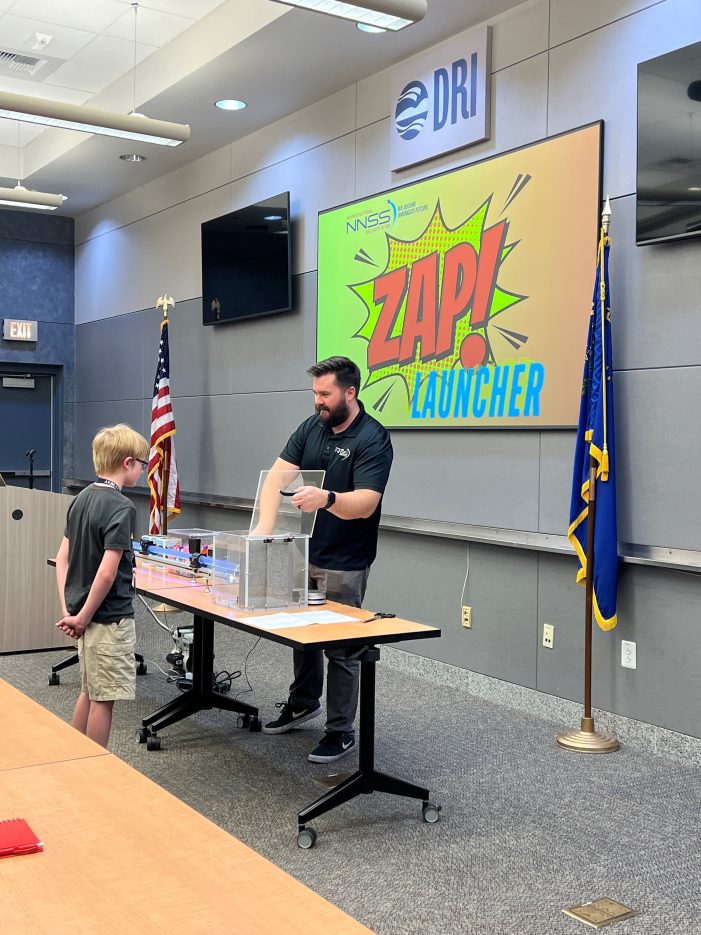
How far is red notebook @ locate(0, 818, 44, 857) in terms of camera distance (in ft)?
4.43

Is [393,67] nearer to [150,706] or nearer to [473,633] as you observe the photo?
[473,633]

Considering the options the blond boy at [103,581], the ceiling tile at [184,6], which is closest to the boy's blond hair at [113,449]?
the blond boy at [103,581]

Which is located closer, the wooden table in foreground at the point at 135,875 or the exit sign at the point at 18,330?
the wooden table in foreground at the point at 135,875

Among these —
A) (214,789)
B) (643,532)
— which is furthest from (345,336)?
(214,789)

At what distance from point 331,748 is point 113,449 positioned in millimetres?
1519

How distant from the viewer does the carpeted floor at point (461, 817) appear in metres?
2.69

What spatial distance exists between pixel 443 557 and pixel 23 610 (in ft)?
8.11

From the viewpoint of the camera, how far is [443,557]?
205 inches

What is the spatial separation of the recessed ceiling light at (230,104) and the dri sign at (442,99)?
1.23 metres

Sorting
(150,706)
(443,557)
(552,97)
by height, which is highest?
(552,97)

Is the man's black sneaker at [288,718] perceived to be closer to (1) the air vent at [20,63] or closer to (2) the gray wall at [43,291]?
(1) the air vent at [20,63]

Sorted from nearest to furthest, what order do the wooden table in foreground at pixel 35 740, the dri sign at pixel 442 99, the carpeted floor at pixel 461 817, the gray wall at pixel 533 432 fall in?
the wooden table in foreground at pixel 35 740 → the carpeted floor at pixel 461 817 → the gray wall at pixel 533 432 → the dri sign at pixel 442 99

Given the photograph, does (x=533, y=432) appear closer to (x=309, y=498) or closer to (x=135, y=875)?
(x=309, y=498)

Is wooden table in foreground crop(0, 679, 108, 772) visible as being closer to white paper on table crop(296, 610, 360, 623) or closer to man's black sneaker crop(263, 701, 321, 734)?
white paper on table crop(296, 610, 360, 623)
